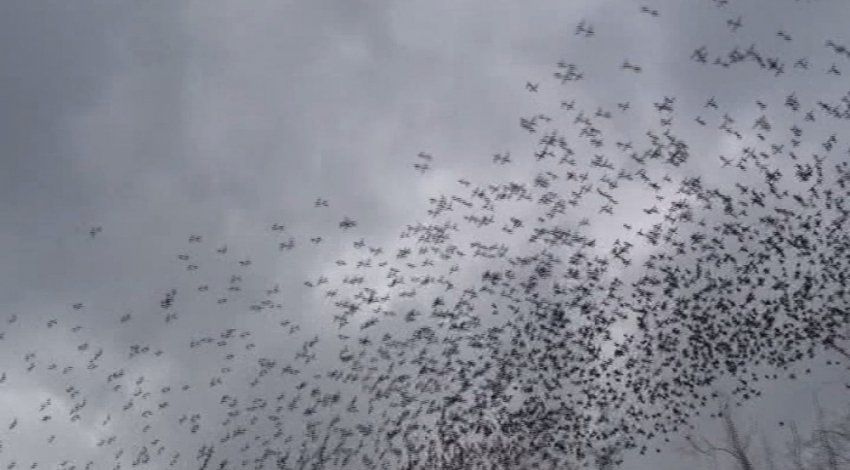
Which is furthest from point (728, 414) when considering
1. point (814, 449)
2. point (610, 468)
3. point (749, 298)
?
point (814, 449)

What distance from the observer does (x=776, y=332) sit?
3050 centimetres

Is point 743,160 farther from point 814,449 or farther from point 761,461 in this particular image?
point 761,461

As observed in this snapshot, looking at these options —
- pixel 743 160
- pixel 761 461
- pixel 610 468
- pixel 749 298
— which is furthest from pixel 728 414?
pixel 761 461

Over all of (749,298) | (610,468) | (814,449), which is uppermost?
(814,449)

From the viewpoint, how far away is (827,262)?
29375 millimetres

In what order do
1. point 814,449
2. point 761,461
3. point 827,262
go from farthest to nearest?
point 761,461 < point 814,449 < point 827,262

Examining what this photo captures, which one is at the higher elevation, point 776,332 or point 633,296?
point 633,296

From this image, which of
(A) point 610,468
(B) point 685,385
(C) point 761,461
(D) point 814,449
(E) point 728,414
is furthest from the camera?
(C) point 761,461

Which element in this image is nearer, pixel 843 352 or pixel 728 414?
pixel 843 352

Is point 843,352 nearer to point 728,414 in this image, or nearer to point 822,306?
point 822,306

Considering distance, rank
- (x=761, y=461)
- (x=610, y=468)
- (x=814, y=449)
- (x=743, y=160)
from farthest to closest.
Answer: (x=761, y=461) < (x=814, y=449) < (x=610, y=468) < (x=743, y=160)

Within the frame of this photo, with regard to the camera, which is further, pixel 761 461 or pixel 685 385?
→ pixel 761 461

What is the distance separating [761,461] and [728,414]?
244 feet

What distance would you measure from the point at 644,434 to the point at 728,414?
2400 cm
